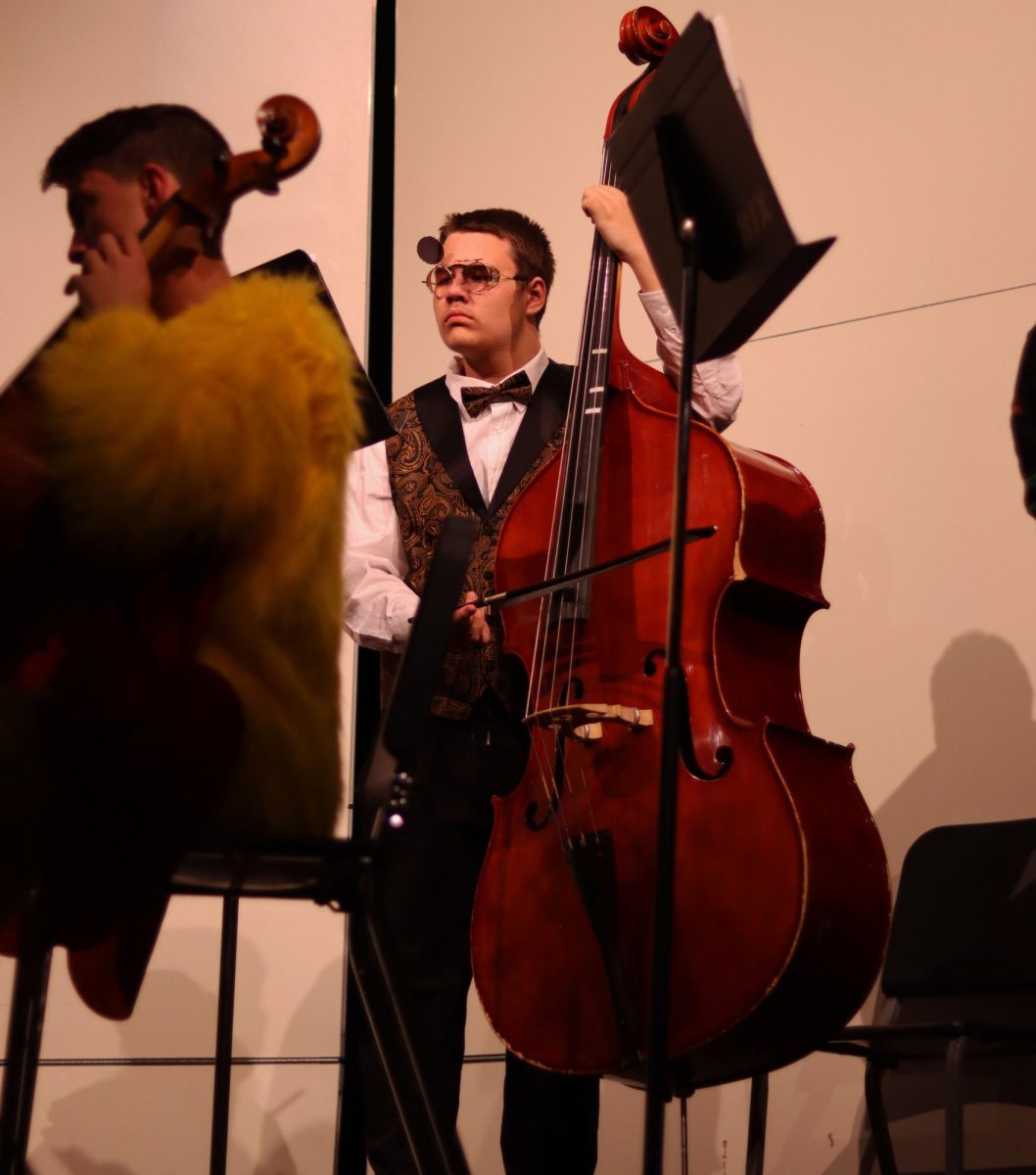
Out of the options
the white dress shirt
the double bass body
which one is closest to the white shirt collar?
the white dress shirt

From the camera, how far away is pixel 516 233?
265 cm

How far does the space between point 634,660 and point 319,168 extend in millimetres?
1927

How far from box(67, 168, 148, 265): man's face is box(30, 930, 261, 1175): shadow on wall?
6.11 feet

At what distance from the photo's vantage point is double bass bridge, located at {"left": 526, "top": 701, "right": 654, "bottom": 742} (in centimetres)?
182

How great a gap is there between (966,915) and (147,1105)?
1.61 meters

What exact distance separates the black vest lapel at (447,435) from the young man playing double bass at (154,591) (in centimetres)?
107

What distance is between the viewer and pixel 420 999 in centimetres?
216

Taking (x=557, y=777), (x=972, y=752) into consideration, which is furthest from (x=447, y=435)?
(x=972, y=752)

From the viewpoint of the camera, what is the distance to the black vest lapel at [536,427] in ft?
7.77

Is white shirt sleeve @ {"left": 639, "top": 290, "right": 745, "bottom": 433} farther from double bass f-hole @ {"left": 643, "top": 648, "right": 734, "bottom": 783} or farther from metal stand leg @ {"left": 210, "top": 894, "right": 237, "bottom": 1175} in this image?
metal stand leg @ {"left": 210, "top": 894, "right": 237, "bottom": 1175}

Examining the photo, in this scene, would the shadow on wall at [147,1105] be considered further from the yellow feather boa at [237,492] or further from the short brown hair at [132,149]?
the short brown hair at [132,149]

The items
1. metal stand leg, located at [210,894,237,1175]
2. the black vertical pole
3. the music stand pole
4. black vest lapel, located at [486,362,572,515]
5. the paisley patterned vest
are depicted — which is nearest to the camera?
the music stand pole

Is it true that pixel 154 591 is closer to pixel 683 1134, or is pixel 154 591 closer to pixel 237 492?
pixel 237 492

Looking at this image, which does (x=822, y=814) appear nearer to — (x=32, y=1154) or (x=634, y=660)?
(x=634, y=660)
